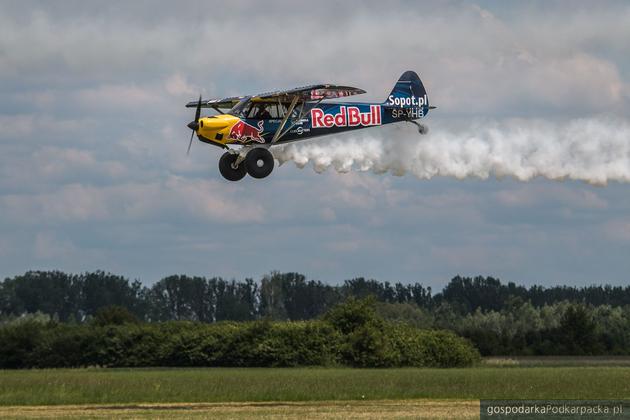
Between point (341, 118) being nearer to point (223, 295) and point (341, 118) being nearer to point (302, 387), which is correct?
point (302, 387)

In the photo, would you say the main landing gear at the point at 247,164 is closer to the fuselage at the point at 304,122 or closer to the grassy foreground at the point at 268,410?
the fuselage at the point at 304,122

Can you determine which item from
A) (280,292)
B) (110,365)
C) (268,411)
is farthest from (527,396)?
(280,292)

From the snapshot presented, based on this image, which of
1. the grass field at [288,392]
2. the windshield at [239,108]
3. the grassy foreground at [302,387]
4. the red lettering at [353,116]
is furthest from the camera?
the grassy foreground at [302,387]

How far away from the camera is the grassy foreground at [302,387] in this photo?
2077 inches

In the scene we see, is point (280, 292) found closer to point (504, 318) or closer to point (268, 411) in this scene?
point (504, 318)

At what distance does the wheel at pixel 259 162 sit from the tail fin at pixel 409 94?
7.20 meters

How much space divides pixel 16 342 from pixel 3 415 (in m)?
43.4

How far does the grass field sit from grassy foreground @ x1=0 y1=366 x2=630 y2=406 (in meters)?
0.04

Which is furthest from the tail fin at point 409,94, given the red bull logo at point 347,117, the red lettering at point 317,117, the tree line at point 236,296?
the tree line at point 236,296

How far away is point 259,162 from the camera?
45719 mm

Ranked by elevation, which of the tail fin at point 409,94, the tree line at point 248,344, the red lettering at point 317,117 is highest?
the tail fin at point 409,94

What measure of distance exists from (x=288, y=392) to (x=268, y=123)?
14.3 meters

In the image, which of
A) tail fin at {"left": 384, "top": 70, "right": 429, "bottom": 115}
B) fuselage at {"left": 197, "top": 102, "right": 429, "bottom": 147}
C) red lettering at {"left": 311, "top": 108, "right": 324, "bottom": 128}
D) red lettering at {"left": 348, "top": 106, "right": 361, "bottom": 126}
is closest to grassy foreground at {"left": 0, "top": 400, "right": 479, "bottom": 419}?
fuselage at {"left": 197, "top": 102, "right": 429, "bottom": 147}

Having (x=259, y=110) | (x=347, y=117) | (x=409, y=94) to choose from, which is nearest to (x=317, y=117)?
(x=347, y=117)
